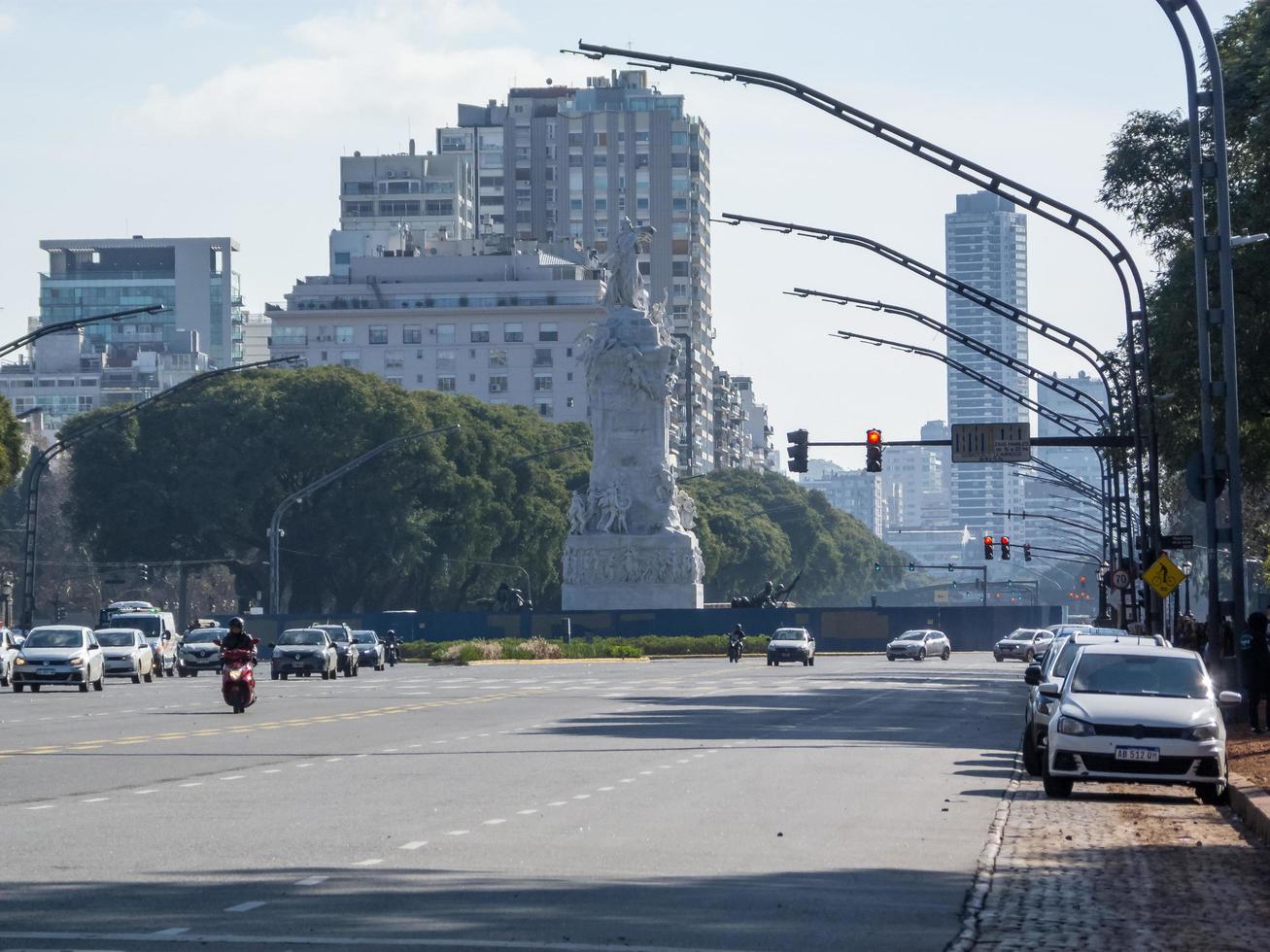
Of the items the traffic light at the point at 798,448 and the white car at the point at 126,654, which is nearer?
the traffic light at the point at 798,448

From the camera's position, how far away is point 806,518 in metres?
181

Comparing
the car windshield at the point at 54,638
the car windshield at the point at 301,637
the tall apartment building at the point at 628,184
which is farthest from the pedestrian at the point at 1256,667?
the tall apartment building at the point at 628,184

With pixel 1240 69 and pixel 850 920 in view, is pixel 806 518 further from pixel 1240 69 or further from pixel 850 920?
pixel 850 920

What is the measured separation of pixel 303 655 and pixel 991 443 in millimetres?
21441

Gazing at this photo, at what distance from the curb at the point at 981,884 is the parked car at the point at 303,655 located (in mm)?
40920

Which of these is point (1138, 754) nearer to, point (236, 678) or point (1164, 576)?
point (236, 678)

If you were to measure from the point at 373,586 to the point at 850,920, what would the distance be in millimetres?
94571

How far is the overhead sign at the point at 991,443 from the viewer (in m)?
45.8

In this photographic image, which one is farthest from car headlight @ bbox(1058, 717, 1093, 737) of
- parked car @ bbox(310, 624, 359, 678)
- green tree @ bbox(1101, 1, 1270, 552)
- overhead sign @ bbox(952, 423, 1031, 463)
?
parked car @ bbox(310, 624, 359, 678)

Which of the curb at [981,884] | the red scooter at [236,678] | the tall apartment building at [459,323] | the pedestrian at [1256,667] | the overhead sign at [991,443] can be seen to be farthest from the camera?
the tall apartment building at [459,323]

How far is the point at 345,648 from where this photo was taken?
210ft

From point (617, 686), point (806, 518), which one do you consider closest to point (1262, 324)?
point (617, 686)

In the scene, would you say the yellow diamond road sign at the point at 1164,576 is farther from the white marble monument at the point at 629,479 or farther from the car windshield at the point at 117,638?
the white marble monument at the point at 629,479

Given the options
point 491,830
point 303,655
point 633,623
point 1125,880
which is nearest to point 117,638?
point 303,655
